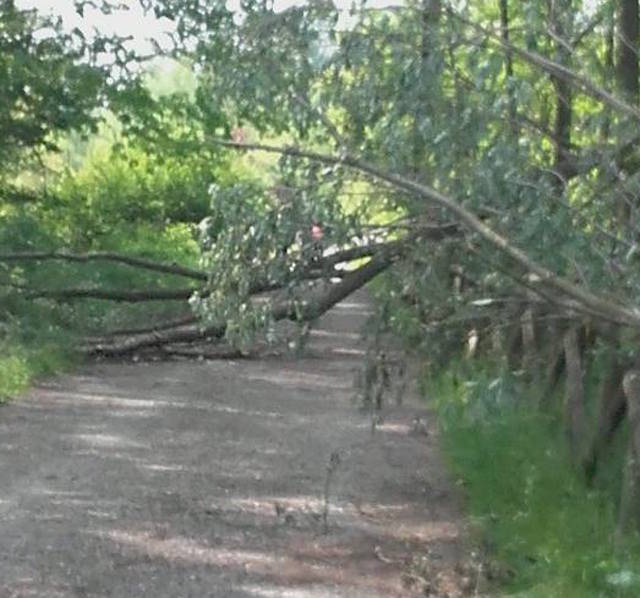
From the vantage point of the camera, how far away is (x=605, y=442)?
12711 mm

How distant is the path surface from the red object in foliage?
1881 mm

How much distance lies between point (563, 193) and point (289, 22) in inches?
69.9

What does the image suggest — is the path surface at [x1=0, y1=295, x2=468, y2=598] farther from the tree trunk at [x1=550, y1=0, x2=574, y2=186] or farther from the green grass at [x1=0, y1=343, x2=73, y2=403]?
the tree trunk at [x1=550, y1=0, x2=574, y2=186]

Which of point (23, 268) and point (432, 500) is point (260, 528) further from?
point (23, 268)

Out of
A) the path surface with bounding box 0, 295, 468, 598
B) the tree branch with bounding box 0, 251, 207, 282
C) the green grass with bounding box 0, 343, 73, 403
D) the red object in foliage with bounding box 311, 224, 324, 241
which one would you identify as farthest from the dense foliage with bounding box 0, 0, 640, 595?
the green grass with bounding box 0, 343, 73, 403

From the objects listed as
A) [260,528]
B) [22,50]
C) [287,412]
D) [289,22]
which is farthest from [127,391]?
[289,22]

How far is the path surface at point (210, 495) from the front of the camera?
34.1 feet

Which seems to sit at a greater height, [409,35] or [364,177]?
[409,35]

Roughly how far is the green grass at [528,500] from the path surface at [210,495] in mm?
282

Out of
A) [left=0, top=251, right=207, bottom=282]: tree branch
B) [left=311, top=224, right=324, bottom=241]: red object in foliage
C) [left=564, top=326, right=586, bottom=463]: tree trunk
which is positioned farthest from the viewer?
[left=0, top=251, right=207, bottom=282]: tree branch

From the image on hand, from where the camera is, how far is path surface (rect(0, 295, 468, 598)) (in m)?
10.4

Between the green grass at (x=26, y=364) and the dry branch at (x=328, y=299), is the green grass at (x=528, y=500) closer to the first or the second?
the dry branch at (x=328, y=299)

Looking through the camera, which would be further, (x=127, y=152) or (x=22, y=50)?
(x=127, y=152)

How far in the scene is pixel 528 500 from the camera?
40.2ft
